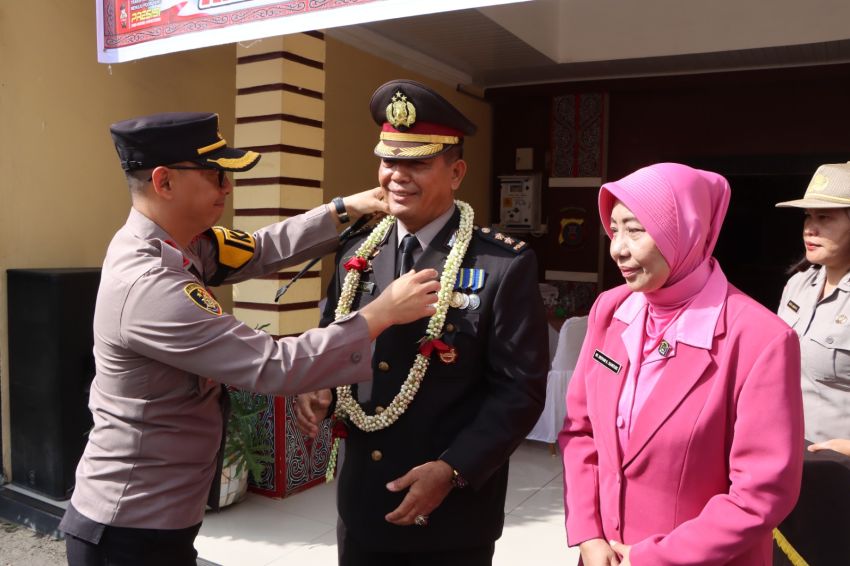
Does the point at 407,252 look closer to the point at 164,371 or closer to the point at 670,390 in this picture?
the point at 164,371

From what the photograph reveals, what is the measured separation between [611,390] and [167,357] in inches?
36.6

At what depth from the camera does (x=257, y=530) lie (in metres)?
3.52

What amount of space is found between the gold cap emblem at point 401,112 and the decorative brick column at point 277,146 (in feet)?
7.09

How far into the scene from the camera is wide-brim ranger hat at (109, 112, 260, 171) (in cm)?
159

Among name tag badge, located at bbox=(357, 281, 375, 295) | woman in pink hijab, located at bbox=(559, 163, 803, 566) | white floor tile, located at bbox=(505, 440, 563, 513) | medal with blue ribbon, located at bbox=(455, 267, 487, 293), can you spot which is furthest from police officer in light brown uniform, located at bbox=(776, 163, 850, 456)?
white floor tile, located at bbox=(505, 440, 563, 513)

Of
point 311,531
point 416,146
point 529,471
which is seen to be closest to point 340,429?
point 416,146

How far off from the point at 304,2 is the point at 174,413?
1.43 m

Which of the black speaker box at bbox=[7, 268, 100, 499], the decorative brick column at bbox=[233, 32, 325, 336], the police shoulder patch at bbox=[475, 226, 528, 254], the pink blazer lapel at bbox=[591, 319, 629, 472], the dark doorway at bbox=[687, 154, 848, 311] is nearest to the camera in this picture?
the pink blazer lapel at bbox=[591, 319, 629, 472]

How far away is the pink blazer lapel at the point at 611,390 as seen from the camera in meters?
1.40

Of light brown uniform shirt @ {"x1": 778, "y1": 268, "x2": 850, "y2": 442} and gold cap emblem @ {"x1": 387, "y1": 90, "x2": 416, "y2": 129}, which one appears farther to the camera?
light brown uniform shirt @ {"x1": 778, "y1": 268, "x2": 850, "y2": 442}

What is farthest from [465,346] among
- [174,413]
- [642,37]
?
[642,37]

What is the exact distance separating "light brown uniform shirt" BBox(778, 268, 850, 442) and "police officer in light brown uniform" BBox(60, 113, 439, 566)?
127 cm

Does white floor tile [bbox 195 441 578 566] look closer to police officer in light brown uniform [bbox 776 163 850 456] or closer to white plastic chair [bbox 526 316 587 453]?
white plastic chair [bbox 526 316 587 453]

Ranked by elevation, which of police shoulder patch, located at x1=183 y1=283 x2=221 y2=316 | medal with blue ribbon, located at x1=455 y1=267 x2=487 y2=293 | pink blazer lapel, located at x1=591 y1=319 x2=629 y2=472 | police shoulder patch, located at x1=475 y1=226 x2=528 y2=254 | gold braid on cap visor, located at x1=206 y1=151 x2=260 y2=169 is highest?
gold braid on cap visor, located at x1=206 y1=151 x2=260 y2=169
